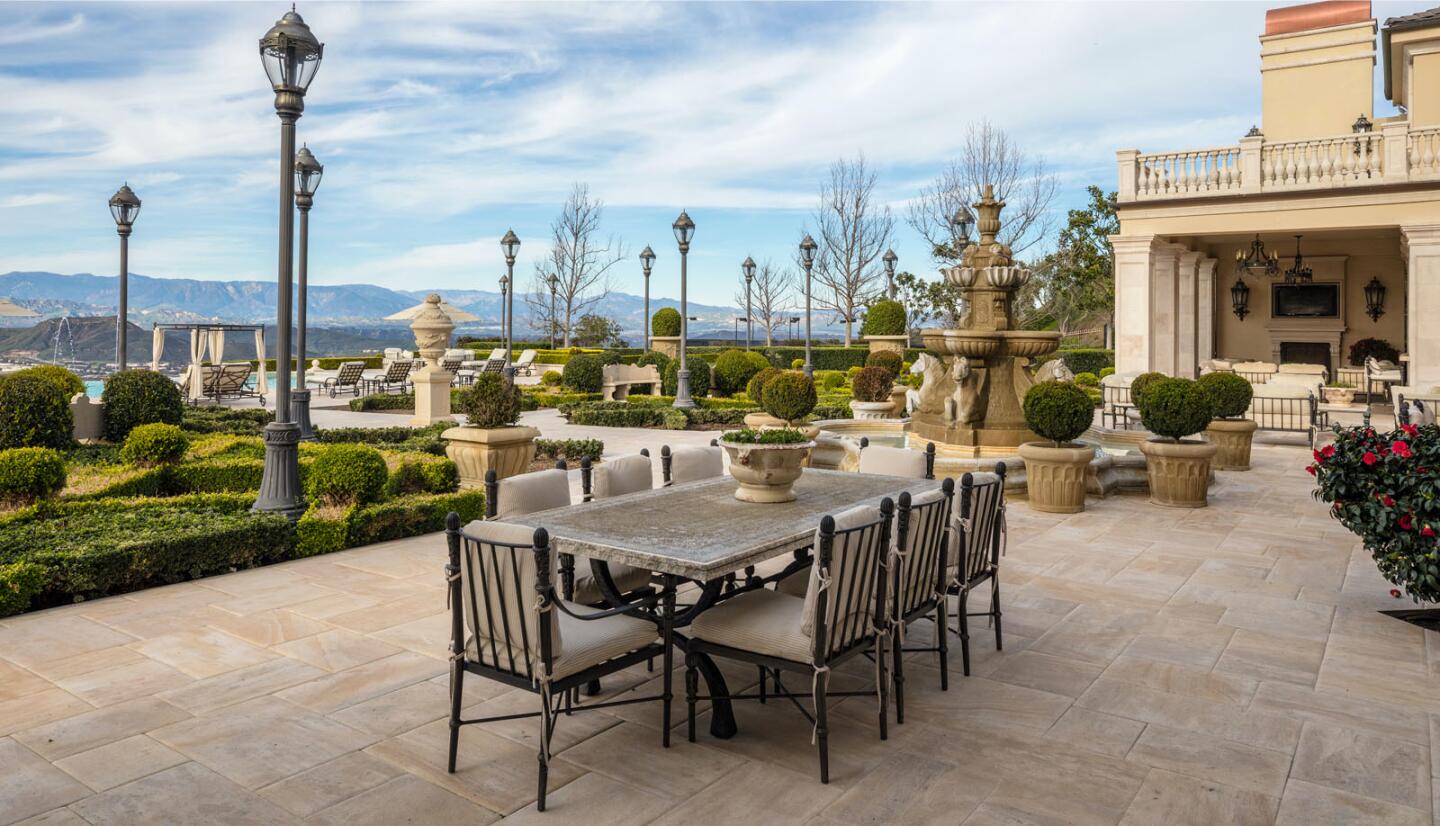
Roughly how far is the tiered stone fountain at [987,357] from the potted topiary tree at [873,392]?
383 centimetres

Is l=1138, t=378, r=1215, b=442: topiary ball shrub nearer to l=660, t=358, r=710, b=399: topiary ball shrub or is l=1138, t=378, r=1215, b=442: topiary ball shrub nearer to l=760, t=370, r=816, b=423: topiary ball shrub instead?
l=760, t=370, r=816, b=423: topiary ball shrub

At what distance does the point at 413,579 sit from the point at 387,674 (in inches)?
70.3

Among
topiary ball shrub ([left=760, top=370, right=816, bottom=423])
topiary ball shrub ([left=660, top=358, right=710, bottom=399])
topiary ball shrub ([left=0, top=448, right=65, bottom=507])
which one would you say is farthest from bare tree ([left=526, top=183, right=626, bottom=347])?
topiary ball shrub ([left=0, top=448, right=65, bottom=507])

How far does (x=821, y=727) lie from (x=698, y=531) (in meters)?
0.93

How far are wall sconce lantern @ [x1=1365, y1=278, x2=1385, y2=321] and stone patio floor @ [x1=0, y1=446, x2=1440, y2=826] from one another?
18790 millimetres

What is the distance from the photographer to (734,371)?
65.3ft

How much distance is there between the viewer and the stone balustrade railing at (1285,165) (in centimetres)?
1535

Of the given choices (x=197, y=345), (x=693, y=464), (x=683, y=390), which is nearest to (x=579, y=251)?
(x=197, y=345)

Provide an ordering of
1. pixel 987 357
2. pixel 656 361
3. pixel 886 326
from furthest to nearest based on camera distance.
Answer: pixel 886 326
pixel 656 361
pixel 987 357

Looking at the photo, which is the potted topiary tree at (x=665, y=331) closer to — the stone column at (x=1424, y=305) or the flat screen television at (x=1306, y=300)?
the flat screen television at (x=1306, y=300)

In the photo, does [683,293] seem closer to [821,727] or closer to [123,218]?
[123,218]

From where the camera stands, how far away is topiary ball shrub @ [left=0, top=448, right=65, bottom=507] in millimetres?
6418

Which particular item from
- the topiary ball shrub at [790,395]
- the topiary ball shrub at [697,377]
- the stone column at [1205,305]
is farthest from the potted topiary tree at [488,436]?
the stone column at [1205,305]

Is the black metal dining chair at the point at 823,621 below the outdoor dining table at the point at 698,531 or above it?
below
